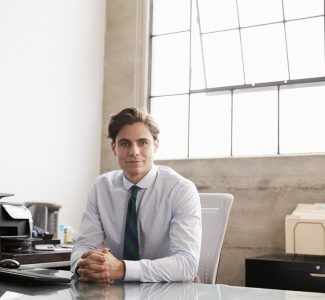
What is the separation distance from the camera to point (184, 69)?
437 centimetres

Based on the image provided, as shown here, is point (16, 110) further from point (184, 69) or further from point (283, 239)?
point (283, 239)

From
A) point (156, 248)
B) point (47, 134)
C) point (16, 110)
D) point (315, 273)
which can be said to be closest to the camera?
point (156, 248)

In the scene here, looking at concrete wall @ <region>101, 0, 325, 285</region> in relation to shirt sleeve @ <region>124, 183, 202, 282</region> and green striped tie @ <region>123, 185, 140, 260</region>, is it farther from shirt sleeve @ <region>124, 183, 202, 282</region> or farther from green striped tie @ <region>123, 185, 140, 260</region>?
green striped tie @ <region>123, 185, 140, 260</region>

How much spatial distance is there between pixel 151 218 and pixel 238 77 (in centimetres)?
238

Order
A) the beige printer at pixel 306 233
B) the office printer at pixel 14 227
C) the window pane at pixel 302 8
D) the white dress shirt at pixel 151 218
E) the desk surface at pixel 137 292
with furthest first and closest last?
the window pane at pixel 302 8, the beige printer at pixel 306 233, the office printer at pixel 14 227, the white dress shirt at pixel 151 218, the desk surface at pixel 137 292

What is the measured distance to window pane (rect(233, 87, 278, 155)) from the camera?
3.86m

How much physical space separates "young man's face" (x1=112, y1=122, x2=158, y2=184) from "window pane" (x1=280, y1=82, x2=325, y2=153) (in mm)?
2029

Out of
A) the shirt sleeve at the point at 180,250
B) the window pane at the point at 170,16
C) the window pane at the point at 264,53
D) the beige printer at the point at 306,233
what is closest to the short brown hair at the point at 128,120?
the shirt sleeve at the point at 180,250

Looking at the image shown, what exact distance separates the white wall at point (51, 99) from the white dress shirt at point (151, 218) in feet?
5.12

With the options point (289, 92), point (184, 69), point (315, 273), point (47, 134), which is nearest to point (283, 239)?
point (315, 273)

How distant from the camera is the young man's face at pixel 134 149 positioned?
2.03 metres

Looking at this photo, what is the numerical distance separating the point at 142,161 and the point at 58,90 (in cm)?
217

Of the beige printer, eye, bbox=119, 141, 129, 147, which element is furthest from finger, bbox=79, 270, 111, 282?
the beige printer

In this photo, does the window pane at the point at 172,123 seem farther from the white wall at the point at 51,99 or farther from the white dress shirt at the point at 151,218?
the white dress shirt at the point at 151,218
